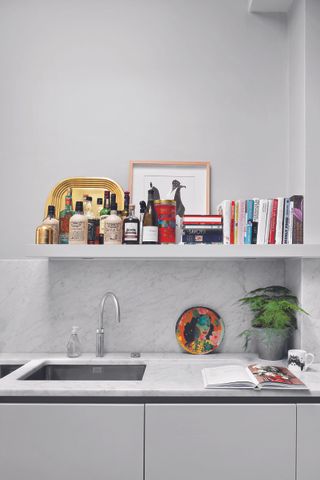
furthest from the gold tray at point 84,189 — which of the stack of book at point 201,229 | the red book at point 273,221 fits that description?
the red book at point 273,221

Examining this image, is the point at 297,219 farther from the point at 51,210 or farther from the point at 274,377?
the point at 51,210

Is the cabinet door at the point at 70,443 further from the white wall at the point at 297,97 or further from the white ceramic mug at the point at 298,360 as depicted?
the white wall at the point at 297,97

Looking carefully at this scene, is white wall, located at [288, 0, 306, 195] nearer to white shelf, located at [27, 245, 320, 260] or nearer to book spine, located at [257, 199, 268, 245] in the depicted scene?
book spine, located at [257, 199, 268, 245]

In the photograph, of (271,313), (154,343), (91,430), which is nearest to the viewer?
(91,430)

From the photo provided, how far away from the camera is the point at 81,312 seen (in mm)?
2336

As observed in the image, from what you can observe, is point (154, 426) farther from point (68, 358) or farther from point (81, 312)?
point (81, 312)

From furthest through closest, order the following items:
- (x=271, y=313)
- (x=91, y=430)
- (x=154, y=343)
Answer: (x=154, y=343), (x=271, y=313), (x=91, y=430)

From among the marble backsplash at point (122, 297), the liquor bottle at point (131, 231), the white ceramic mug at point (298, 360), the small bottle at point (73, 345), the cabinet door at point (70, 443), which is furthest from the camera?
the marble backsplash at point (122, 297)

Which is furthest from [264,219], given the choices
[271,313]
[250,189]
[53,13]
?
[53,13]

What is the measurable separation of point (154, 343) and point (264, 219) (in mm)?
878

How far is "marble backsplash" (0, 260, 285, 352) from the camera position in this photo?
2324 mm

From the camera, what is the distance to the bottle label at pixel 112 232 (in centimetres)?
209

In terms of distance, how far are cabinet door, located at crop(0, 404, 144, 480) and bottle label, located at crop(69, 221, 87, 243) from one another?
0.76 meters

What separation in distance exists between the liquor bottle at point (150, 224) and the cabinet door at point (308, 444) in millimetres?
975
